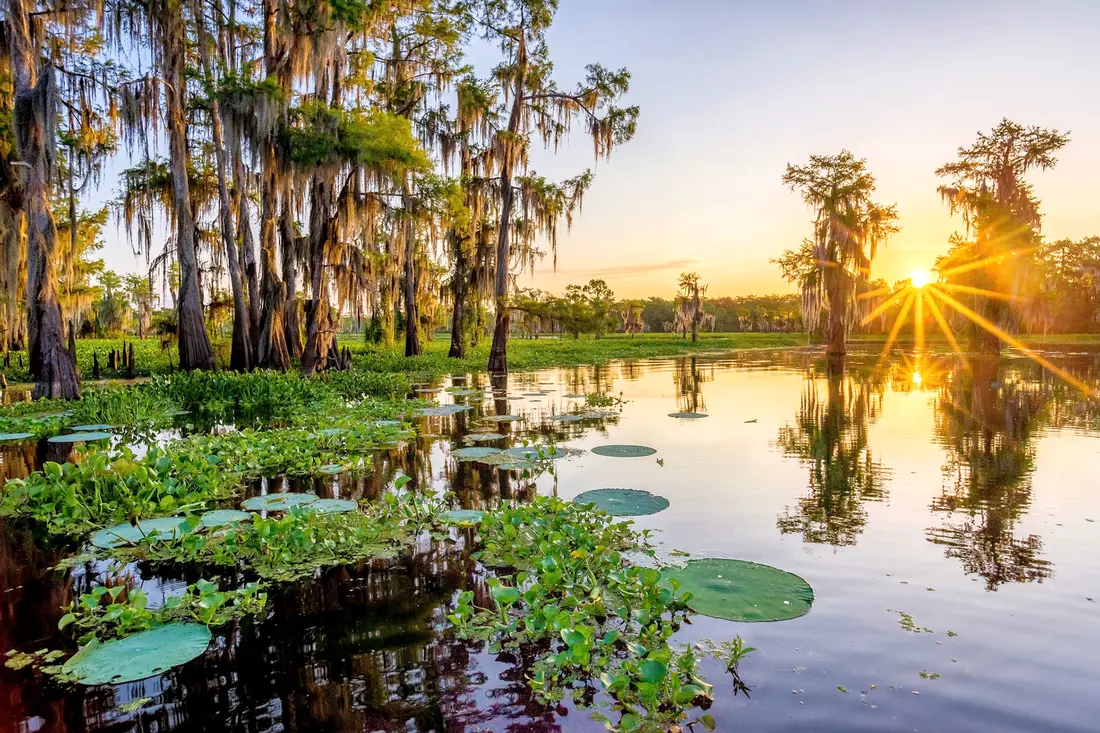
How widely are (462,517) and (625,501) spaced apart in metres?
1.70

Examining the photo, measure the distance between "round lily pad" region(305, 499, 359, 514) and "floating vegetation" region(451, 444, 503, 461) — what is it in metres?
2.33

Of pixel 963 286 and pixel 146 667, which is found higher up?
pixel 963 286

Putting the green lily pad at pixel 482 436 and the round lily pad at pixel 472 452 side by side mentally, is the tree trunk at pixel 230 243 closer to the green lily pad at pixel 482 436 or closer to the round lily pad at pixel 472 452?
the green lily pad at pixel 482 436

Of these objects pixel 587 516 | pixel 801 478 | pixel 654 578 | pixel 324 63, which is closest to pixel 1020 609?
pixel 654 578

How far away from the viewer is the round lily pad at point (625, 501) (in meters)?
5.43

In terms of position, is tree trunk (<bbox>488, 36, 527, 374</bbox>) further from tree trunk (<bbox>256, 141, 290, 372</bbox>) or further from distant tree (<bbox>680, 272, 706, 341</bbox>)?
distant tree (<bbox>680, 272, 706, 341</bbox>)

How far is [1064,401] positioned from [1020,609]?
12.6 metres

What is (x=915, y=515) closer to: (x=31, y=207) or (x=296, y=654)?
(x=296, y=654)

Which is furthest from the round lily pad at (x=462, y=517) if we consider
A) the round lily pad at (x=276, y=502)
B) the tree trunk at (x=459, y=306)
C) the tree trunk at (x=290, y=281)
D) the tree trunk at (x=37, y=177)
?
the tree trunk at (x=459, y=306)

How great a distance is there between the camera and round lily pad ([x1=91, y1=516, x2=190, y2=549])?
4488 millimetres

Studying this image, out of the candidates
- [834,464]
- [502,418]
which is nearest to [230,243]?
[502,418]

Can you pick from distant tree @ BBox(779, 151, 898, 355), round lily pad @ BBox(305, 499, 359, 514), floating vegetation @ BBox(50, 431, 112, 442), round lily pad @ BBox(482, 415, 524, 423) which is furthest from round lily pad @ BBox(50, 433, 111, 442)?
distant tree @ BBox(779, 151, 898, 355)

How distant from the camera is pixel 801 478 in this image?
6.80 meters

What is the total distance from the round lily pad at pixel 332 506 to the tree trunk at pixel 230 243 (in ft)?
46.8
